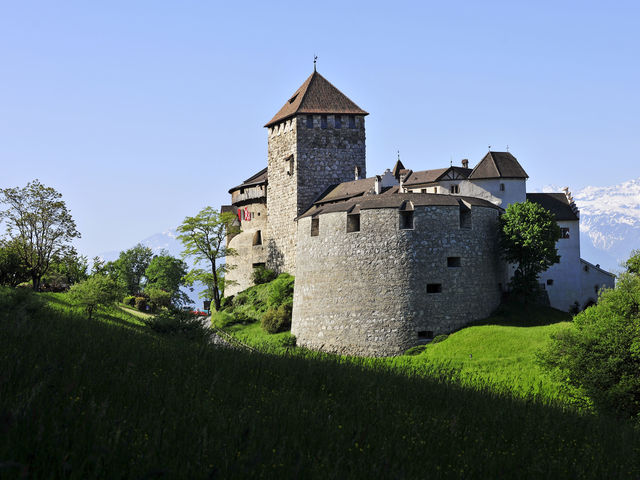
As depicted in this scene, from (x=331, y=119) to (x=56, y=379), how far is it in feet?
141

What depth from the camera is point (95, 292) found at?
102ft

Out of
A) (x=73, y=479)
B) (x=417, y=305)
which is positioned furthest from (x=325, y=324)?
(x=73, y=479)

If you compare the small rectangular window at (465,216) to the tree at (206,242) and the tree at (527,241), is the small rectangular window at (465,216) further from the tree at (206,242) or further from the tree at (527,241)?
the tree at (206,242)

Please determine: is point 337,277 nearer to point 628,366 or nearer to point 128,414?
point 628,366

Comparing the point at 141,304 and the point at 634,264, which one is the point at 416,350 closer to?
the point at 634,264

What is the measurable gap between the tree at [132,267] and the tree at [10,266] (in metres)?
37.3

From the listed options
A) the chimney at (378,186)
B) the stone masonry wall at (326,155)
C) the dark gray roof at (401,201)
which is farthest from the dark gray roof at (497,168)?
the stone masonry wall at (326,155)

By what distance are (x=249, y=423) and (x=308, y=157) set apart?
138ft

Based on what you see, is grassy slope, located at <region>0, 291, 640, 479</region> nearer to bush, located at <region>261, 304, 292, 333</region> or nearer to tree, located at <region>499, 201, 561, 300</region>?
tree, located at <region>499, 201, 561, 300</region>

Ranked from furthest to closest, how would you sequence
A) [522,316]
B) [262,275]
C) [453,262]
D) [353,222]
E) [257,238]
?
[257,238] < [262,275] < [353,222] < [522,316] < [453,262]

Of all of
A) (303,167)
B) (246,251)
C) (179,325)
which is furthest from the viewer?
(246,251)

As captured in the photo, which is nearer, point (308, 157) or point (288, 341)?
point (288, 341)

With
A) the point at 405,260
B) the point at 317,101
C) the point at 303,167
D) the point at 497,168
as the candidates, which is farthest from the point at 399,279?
the point at 317,101

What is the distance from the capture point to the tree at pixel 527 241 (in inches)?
1500
